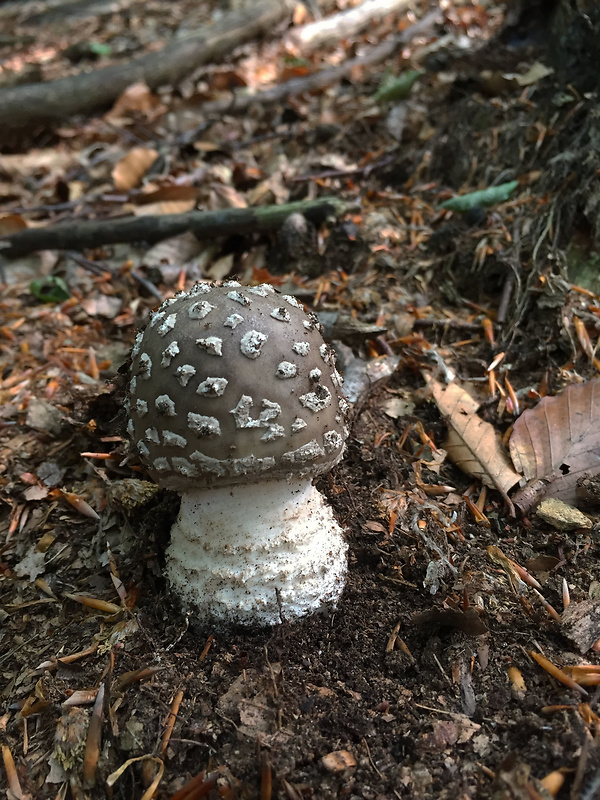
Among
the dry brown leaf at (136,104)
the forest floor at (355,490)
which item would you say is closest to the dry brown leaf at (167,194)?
the forest floor at (355,490)

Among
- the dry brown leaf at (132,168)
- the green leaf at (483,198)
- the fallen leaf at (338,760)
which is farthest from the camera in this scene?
the dry brown leaf at (132,168)

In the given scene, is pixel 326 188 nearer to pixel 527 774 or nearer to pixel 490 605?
pixel 490 605

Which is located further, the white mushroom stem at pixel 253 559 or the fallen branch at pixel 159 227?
the fallen branch at pixel 159 227

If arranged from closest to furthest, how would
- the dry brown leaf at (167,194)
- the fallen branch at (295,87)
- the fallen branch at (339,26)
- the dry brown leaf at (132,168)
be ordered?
1. the dry brown leaf at (167,194)
2. the dry brown leaf at (132,168)
3. the fallen branch at (295,87)
4. the fallen branch at (339,26)

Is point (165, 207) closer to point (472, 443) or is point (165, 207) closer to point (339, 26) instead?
point (472, 443)

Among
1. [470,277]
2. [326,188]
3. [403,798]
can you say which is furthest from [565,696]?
[326,188]

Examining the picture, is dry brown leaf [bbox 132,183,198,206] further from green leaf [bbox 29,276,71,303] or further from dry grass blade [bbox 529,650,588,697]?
dry grass blade [bbox 529,650,588,697]

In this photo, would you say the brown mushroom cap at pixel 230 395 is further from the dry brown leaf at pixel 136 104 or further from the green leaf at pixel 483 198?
the dry brown leaf at pixel 136 104
